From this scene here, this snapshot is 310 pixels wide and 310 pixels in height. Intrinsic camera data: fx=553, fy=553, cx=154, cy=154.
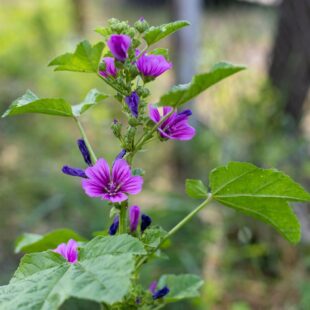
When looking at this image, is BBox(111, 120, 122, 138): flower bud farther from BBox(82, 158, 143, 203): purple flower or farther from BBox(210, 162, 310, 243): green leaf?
BBox(210, 162, 310, 243): green leaf

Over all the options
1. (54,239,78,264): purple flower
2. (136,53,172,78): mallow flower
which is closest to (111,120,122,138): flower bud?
(136,53,172,78): mallow flower

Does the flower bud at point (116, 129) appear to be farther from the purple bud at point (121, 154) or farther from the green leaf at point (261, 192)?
the green leaf at point (261, 192)

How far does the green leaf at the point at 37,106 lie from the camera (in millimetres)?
912

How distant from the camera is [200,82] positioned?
0.78 metres

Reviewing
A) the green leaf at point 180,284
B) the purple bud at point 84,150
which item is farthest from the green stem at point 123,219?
the green leaf at point 180,284

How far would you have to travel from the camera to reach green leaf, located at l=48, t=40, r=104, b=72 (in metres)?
0.87

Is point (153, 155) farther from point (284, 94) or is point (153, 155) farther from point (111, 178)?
point (111, 178)

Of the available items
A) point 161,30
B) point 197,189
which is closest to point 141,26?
point 161,30

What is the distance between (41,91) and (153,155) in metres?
1.54

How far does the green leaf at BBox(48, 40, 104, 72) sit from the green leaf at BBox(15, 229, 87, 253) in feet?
1.20

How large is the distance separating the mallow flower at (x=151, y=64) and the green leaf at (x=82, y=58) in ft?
0.26

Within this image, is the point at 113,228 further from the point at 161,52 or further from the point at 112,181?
the point at 161,52

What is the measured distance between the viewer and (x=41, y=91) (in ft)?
16.8

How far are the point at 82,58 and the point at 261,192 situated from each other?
0.38 m
